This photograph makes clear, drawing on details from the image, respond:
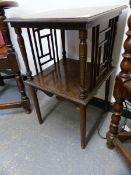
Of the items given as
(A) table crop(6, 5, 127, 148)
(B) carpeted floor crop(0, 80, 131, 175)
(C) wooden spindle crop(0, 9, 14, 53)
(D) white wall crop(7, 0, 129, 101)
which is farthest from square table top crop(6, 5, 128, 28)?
(B) carpeted floor crop(0, 80, 131, 175)

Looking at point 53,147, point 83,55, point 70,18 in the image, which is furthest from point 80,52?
point 53,147

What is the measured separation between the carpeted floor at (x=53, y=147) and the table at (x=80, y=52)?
113 millimetres

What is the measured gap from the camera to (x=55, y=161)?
3.34 feet

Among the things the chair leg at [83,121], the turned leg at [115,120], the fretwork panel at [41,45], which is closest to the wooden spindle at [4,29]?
the fretwork panel at [41,45]

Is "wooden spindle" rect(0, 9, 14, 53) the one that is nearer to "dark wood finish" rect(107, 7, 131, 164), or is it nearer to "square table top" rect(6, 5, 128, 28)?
"square table top" rect(6, 5, 128, 28)

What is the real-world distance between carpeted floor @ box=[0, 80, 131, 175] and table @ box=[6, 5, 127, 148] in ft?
0.37

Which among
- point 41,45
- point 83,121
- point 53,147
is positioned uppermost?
point 41,45

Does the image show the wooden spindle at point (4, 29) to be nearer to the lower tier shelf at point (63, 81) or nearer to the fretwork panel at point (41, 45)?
the fretwork panel at point (41, 45)

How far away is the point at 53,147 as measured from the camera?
43.5 inches

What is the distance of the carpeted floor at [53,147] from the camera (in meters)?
0.97

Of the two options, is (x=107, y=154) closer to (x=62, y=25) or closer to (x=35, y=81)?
(x=35, y=81)

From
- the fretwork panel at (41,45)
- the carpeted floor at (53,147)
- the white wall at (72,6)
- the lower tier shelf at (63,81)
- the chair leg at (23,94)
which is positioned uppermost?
the white wall at (72,6)

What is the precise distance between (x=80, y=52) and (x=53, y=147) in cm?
72

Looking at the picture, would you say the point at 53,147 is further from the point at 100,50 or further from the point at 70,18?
the point at 70,18
